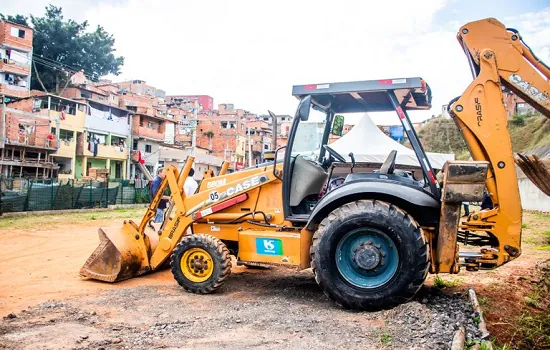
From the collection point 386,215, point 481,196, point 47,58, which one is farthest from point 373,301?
point 47,58

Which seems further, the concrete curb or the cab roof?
the concrete curb

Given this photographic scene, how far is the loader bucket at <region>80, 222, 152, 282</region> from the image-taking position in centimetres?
678

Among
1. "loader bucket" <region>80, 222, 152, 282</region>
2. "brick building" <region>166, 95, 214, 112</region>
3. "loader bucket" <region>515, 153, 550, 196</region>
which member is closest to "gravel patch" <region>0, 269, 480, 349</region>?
"loader bucket" <region>80, 222, 152, 282</region>

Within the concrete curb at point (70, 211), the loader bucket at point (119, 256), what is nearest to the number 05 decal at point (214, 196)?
the loader bucket at point (119, 256)

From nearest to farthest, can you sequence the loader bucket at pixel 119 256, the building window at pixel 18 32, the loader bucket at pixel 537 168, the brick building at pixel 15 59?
the loader bucket at pixel 537 168 → the loader bucket at pixel 119 256 → the brick building at pixel 15 59 → the building window at pixel 18 32

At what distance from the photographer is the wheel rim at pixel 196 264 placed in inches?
243

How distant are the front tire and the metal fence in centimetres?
1756

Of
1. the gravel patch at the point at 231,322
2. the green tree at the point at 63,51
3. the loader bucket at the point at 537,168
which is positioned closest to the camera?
the gravel patch at the point at 231,322

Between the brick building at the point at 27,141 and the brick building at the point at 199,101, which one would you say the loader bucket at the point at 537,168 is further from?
the brick building at the point at 199,101

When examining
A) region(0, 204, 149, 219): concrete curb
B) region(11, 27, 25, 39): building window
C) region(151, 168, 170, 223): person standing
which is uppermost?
region(11, 27, 25, 39): building window

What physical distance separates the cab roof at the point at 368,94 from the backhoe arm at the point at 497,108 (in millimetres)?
535

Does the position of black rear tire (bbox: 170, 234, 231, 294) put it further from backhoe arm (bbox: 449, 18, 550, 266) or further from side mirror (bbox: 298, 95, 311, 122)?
backhoe arm (bbox: 449, 18, 550, 266)

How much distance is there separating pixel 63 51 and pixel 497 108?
207 ft

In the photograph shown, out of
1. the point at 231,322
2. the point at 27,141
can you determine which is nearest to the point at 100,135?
the point at 27,141
